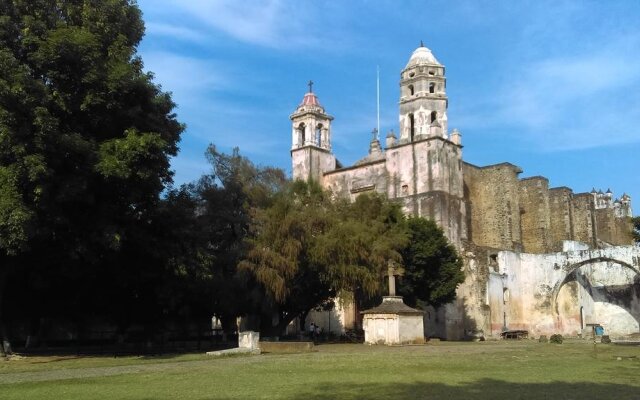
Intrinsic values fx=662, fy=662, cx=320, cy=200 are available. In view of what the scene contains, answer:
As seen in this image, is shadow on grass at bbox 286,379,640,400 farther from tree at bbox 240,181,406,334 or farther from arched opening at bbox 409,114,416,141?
arched opening at bbox 409,114,416,141

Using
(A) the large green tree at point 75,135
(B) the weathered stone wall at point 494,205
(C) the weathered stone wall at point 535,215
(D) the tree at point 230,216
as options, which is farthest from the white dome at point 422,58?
(A) the large green tree at point 75,135

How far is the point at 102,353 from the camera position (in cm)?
2280

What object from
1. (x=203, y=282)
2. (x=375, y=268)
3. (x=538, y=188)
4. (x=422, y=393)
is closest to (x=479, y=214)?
(x=538, y=188)

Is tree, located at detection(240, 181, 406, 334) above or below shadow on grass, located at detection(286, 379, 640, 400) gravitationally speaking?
above

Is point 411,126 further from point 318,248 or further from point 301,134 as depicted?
point 318,248

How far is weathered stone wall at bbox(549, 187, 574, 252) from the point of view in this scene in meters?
48.5

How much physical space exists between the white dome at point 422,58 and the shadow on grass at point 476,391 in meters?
35.8

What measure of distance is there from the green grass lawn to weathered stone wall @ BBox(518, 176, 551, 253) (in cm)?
3115

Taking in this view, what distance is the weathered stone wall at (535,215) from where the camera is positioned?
47.9 metres

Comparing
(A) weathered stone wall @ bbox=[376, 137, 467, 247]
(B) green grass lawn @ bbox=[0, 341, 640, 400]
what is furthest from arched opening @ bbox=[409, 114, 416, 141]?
(B) green grass lawn @ bbox=[0, 341, 640, 400]

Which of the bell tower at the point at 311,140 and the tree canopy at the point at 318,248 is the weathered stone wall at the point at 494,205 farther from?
the tree canopy at the point at 318,248

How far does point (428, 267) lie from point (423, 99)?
1332 centimetres

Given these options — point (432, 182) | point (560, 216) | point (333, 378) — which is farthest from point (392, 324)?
point (560, 216)

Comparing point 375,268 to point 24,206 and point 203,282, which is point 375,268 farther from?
point 24,206
